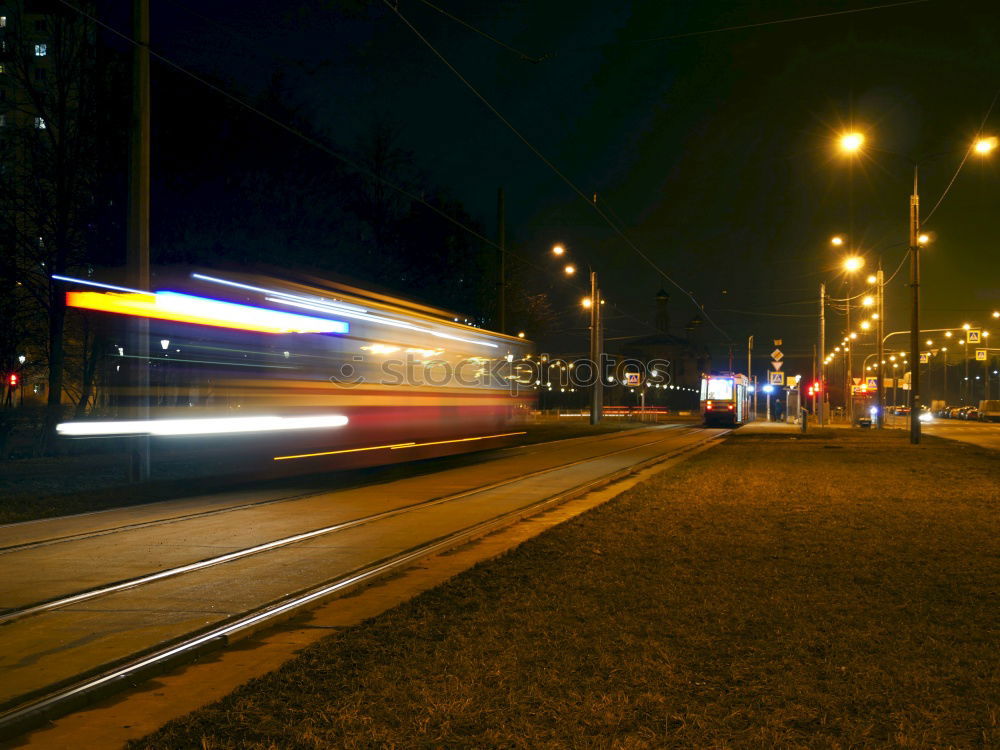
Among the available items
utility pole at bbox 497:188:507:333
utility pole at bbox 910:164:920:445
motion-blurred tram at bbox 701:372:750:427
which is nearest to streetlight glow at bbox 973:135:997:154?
utility pole at bbox 910:164:920:445

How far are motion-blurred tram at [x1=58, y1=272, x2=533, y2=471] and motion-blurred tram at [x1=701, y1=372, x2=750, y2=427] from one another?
1578 inches

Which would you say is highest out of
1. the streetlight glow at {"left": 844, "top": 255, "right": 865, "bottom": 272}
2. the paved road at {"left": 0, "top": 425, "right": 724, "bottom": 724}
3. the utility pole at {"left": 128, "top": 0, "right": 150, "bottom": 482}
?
the streetlight glow at {"left": 844, "top": 255, "right": 865, "bottom": 272}

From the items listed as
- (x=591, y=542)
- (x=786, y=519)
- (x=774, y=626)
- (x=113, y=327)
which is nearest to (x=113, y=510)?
(x=113, y=327)

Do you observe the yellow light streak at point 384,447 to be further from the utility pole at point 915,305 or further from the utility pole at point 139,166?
the utility pole at point 915,305

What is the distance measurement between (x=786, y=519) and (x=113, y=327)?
10.2 m

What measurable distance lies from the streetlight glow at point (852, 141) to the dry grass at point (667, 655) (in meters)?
18.9

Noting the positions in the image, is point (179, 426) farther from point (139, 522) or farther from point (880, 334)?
point (880, 334)

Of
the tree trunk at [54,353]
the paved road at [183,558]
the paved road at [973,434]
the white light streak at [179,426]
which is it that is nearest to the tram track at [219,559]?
the paved road at [183,558]

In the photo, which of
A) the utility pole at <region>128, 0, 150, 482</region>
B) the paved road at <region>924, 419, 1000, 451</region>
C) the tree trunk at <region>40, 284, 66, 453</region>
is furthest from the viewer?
the paved road at <region>924, 419, 1000, 451</region>

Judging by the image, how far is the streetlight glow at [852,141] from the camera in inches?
1101

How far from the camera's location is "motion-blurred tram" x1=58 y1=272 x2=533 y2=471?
1405 cm

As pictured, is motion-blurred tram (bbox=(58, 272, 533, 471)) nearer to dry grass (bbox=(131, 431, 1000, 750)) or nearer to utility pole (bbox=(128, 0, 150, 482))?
utility pole (bbox=(128, 0, 150, 482))

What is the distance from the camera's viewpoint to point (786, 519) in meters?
13.1

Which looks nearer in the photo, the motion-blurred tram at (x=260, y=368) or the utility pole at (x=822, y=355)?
the motion-blurred tram at (x=260, y=368)
